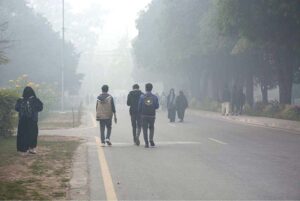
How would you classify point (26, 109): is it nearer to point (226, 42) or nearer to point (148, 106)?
point (148, 106)

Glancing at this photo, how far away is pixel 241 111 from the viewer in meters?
33.7

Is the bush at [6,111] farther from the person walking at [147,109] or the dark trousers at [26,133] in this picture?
the person walking at [147,109]

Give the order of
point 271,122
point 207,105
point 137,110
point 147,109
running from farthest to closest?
point 207,105 < point 271,122 < point 137,110 < point 147,109

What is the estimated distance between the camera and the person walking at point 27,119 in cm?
1209

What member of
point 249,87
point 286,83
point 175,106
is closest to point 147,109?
point 175,106

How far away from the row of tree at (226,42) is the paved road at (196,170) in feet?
35.5

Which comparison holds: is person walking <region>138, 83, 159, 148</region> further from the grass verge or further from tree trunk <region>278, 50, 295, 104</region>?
tree trunk <region>278, 50, 295, 104</region>

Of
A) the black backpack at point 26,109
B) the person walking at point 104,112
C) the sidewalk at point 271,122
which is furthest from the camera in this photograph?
the sidewalk at point 271,122

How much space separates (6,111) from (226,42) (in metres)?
21.0

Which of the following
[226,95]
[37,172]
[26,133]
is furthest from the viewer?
[226,95]

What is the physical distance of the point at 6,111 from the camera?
1666 cm

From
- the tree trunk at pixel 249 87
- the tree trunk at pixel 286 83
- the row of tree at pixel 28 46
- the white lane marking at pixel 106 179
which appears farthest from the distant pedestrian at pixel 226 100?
the row of tree at pixel 28 46

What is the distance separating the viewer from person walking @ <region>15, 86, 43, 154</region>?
12.1 meters

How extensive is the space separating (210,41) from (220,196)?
99.2 ft
